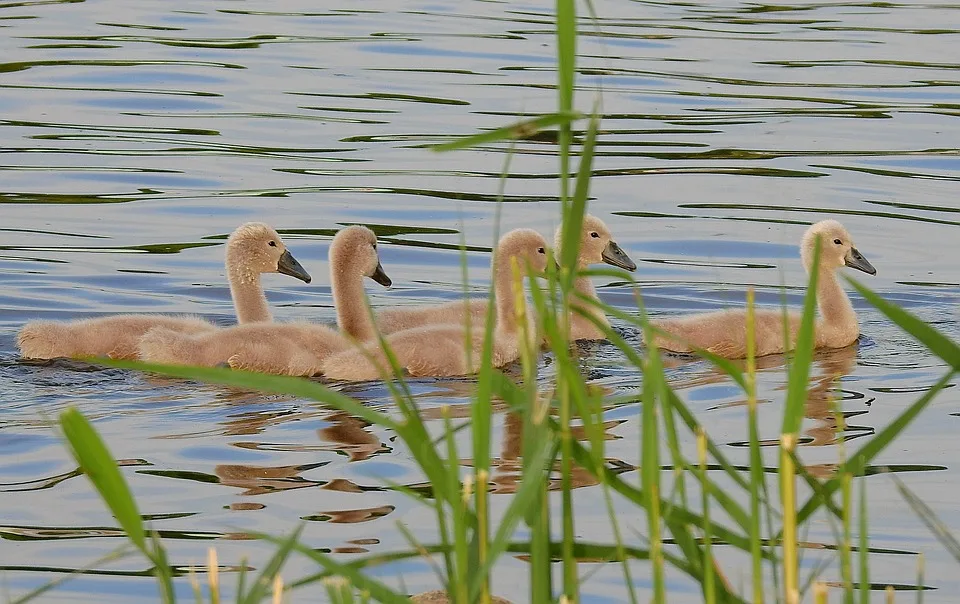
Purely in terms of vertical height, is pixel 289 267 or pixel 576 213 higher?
pixel 576 213

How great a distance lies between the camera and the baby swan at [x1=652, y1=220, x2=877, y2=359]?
7.91 metres

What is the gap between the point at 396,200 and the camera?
37.7 ft

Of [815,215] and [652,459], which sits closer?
[652,459]

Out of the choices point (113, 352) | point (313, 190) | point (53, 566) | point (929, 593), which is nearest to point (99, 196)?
point (313, 190)

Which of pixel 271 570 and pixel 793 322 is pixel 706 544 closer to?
pixel 271 570

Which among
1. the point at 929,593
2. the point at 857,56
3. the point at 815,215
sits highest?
the point at 857,56

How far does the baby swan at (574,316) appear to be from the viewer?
27.1ft

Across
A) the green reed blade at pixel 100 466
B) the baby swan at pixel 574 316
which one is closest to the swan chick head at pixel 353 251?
the baby swan at pixel 574 316

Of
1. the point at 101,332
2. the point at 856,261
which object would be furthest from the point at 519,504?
the point at 856,261

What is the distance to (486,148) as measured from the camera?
13.2m

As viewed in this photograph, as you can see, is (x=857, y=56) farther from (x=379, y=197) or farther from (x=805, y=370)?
(x=805, y=370)

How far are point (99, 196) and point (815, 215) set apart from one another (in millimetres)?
4544

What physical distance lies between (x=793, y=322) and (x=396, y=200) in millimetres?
4327

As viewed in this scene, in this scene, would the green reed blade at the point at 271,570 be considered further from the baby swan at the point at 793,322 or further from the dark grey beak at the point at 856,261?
the dark grey beak at the point at 856,261
